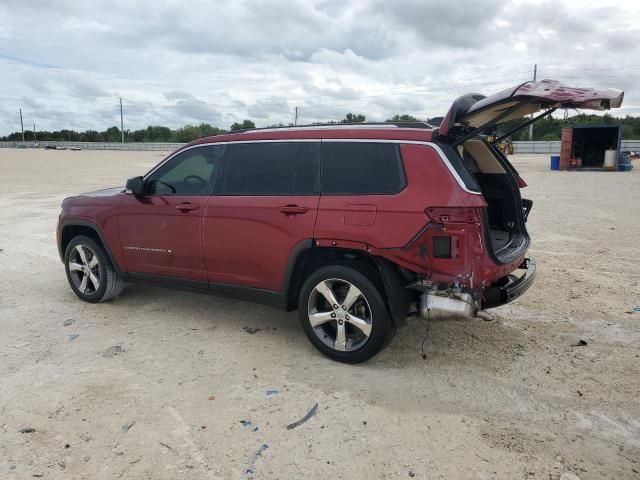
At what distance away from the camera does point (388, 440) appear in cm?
297

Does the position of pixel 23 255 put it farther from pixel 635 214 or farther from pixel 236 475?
pixel 635 214

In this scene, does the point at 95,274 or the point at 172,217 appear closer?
the point at 172,217

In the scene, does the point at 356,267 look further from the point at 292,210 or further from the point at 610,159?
the point at 610,159

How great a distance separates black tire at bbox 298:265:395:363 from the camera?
3711 mm

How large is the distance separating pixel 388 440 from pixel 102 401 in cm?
190

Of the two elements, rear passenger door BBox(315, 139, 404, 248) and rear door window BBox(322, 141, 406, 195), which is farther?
rear door window BBox(322, 141, 406, 195)

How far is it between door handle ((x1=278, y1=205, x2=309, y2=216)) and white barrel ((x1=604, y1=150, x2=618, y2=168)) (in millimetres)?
24454

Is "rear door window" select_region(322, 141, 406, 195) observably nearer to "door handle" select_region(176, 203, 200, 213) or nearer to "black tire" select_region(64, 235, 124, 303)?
"door handle" select_region(176, 203, 200, 213)

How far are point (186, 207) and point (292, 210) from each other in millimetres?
1154

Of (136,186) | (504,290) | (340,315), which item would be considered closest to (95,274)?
(136,186)

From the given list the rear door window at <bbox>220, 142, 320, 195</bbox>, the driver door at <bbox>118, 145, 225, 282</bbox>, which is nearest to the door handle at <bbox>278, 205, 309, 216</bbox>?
the rear door window at <bbox>220, 142, 320, 195</bbox>

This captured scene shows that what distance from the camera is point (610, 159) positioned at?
24.1m

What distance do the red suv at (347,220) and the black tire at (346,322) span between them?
0.4 inches

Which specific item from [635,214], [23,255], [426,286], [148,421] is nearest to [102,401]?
[148,421]
